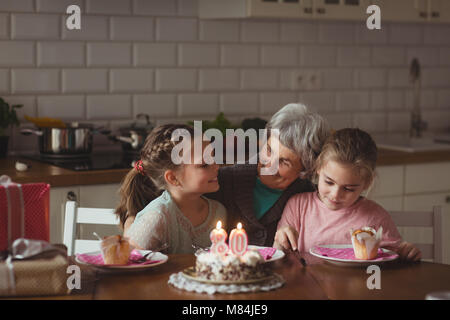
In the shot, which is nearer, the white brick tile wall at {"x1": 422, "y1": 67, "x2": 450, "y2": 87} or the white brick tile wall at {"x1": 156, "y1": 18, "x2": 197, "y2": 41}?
the white brick tile wall at {"x1": 156, "y1": 18, "x2": 197, "y2": 41}

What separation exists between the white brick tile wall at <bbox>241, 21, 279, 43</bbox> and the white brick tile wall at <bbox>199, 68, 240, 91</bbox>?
0.67 ft

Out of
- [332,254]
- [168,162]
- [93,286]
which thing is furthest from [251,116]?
[93,286]

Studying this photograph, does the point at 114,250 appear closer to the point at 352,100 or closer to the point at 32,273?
the point at 32,273

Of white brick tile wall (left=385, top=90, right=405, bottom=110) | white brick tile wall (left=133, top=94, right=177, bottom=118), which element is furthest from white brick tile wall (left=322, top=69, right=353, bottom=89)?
white brick tile wall (left=133, top=94, right=177, bottom=118)

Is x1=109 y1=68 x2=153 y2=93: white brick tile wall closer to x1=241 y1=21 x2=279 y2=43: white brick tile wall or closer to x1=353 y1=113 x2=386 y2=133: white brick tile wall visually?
x1=241 y1=21 x2=279 y2=43: white brick tile wall

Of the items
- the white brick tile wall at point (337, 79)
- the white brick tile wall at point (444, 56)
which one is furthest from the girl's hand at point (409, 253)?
the white brick tile wall at point (444, 56)

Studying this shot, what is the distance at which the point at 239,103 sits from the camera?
3809 mm

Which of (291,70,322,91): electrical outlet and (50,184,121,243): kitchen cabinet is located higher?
(291,70,322,91): electrical outlet

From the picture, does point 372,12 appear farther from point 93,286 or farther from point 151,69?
point 93,286

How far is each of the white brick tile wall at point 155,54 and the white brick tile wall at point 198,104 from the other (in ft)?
0.65

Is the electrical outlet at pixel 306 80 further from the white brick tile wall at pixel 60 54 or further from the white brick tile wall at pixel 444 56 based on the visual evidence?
the white brick tile wall at pixel 60 54

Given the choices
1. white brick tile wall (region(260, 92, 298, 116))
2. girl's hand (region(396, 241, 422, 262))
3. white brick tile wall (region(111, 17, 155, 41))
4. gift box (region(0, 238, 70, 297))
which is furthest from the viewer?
white brick tile wall (region(260, 92, 298, 116))

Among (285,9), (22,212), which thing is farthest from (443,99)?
(22,212)

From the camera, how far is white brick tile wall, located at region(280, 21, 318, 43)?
12.8 feet
